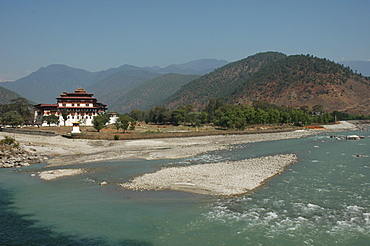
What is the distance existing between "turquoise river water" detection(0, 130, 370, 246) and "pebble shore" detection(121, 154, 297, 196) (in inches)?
55.0

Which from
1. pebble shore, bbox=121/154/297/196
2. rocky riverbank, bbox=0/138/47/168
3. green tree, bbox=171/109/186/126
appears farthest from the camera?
green tree, bbox=171/109/186/126

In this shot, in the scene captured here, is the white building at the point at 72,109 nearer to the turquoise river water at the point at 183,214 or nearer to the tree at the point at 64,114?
the tree at the point at 64,114

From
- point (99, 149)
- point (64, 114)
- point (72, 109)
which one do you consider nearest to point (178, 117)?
point (72, 109)

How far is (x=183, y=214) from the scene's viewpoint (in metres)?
22.5

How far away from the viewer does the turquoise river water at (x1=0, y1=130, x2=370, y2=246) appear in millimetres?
18641

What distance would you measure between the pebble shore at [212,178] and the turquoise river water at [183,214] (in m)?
1.40

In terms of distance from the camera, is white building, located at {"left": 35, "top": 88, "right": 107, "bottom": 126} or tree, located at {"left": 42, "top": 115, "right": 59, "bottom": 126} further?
white building, located at {"left": 35, "top": 88, "right": 107, "bottom": 126}

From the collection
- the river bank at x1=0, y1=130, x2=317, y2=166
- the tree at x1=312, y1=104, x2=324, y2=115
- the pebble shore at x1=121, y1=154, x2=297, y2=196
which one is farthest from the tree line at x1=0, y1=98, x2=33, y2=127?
the tree at x1=312, y1=104, x2=324, y2=115

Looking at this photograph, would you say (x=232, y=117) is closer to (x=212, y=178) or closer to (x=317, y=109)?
(x=212, y=178)

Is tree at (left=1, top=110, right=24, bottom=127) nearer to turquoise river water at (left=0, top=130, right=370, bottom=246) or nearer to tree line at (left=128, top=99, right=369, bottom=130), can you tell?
tree line at (left=128, top=99, right=369, bottom=130)

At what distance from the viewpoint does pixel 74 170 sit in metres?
38.4

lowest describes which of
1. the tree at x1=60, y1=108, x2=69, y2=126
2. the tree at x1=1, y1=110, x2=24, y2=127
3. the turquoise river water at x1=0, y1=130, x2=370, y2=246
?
the turquoise river water at x1=0, y1=130, x2=370, y2=246

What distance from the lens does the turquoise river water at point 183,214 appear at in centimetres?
1864

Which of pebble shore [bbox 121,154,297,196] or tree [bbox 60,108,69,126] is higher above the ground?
tree [bbox 60,108,69,126]
